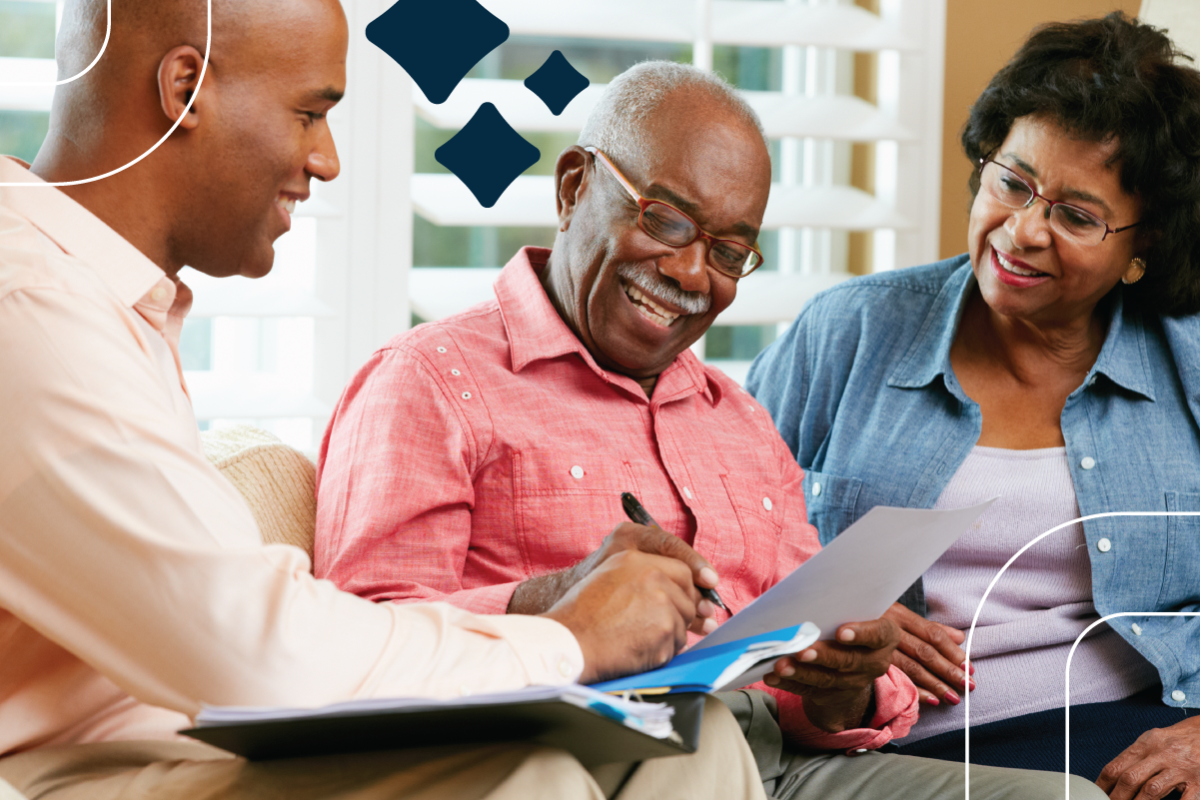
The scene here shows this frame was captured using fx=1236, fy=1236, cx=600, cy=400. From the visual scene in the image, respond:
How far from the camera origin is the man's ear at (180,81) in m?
0.99

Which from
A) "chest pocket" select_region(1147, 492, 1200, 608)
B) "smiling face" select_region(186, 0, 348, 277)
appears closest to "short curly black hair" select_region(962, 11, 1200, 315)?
"chest pocket" select_region(1147, 492, 1200, 608)

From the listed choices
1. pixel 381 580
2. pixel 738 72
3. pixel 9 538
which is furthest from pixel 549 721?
pixel 738 72

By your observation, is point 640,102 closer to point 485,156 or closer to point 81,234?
point 485,156

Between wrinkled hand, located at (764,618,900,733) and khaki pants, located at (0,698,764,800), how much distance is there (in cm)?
25

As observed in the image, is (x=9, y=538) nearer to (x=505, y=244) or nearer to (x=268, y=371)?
(x=268, y=371)

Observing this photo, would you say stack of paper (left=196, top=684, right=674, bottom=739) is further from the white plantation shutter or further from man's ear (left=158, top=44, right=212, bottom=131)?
the white plantation shutter

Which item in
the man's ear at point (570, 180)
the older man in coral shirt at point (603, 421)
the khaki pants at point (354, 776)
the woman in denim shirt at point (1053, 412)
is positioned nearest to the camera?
the khaki pants at point (354, 776)

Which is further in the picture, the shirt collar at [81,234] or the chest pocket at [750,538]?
the chest pocket at [750,538]

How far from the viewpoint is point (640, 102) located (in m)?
1.54

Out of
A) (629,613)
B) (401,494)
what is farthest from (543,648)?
(401,494)

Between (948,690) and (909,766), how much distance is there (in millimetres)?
184

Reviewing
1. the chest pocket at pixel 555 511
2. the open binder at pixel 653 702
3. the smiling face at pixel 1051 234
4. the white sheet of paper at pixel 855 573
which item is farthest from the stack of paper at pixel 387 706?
the smiling face at pixel 1051 234

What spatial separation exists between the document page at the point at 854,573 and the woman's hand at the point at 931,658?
0.54 m

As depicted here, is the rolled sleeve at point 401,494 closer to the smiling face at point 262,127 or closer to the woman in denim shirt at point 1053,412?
the smiling face at point 262,127
